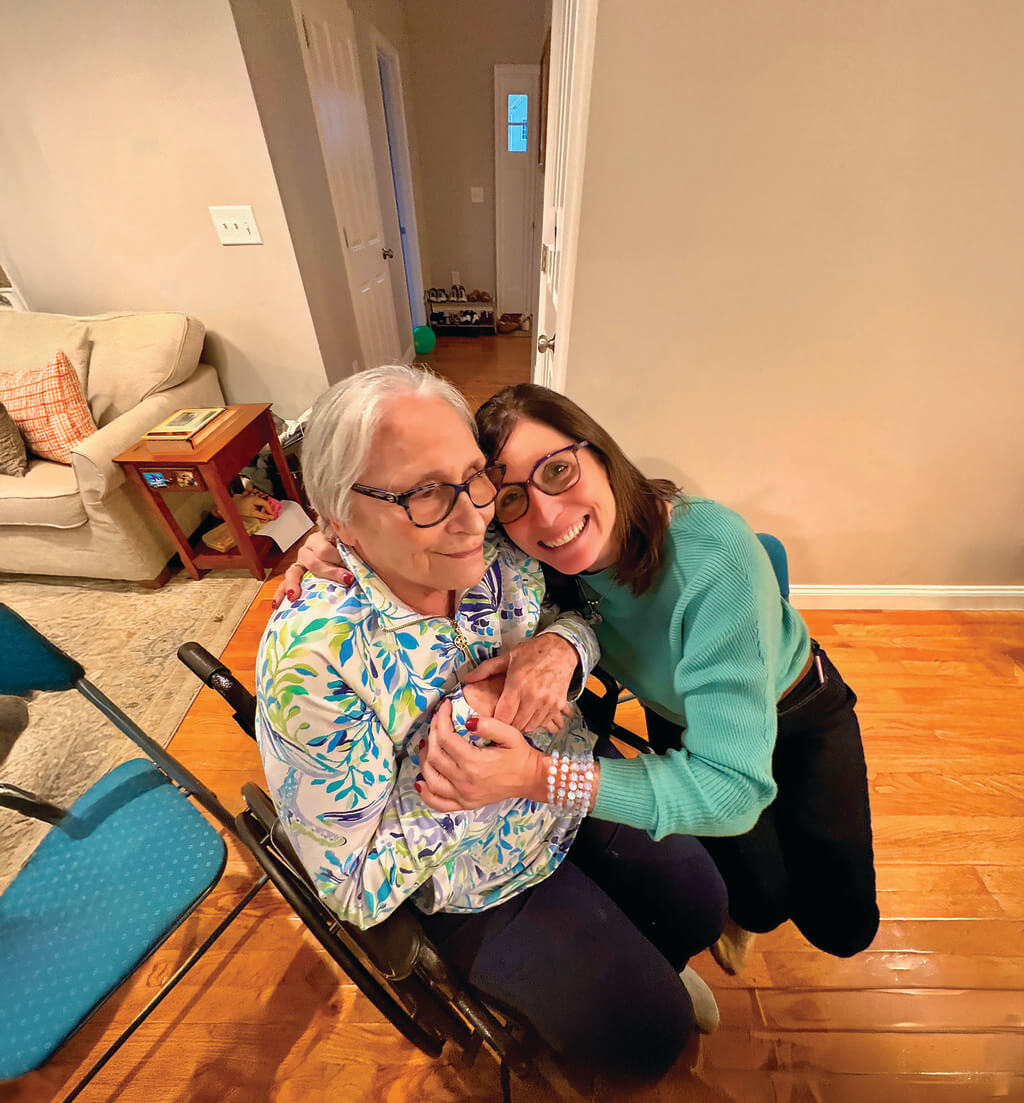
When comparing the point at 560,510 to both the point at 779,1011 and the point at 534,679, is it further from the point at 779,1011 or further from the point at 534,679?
the point at 779,1011

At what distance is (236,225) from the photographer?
2.20 m

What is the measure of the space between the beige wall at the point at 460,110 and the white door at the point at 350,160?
1859 millimetres

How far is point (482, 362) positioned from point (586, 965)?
183 inches

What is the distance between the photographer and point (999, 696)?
1644 mm

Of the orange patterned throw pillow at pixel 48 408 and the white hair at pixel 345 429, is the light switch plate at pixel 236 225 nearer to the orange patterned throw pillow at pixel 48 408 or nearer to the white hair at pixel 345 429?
the orange patterned throw pillow at pixel 48 408

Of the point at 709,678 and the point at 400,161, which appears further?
the point at 400,161

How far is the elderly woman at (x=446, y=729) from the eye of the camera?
612 millimetres

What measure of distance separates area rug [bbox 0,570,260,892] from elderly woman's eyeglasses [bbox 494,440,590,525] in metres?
1.55

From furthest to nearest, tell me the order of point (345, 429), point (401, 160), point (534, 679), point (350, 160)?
1. point (401, 160)
2. point (350, 160)
3. point (534, 679)
4. point (345, 429)

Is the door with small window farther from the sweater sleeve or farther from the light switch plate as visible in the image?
the sweater sleeve

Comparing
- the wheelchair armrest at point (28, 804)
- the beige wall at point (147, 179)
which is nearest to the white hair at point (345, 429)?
the wheelchair armrest at point (28, 804)

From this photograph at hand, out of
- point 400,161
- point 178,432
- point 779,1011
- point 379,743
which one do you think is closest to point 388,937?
point 379,743

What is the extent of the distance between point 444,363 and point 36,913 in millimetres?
4547

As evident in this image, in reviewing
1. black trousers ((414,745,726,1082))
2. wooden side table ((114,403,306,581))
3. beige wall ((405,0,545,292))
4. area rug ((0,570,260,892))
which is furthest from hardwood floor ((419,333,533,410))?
black trousers ((414,745,726,1082))
